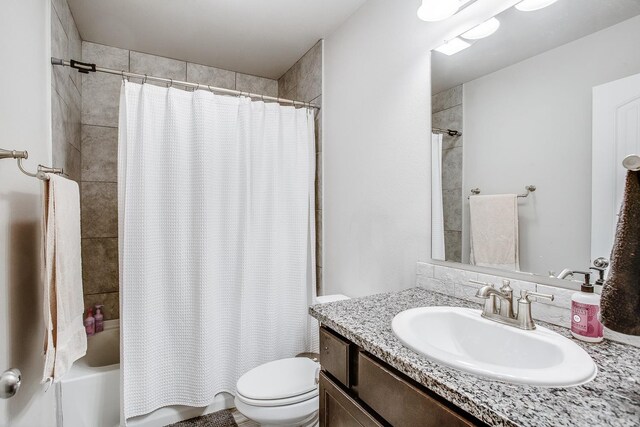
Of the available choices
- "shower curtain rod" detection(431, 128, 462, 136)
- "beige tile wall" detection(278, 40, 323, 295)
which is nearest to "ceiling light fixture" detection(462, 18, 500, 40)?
"shower curtain rod" detection(431, 128, 462, 136)

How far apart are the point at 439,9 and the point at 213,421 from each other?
2.37 meters

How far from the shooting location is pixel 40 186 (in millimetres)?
1492

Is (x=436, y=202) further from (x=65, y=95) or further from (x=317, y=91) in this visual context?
(x=65, y=95)

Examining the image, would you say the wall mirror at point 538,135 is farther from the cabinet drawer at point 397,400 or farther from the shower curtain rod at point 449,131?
the cabinet drawer at point 397,400

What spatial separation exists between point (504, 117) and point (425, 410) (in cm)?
103

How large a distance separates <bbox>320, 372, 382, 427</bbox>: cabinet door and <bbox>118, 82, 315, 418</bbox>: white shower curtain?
94 centimetres

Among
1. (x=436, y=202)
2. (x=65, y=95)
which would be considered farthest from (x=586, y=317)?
(x=65, y=95)

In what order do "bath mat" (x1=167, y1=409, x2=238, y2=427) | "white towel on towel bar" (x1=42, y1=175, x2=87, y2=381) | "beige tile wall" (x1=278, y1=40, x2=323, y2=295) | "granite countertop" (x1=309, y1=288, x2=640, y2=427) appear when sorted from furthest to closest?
1. "beige tile wall" (x1=278, y1=40, x2=323, y2=295)
2. "bath mat" (x1=167, y1=409, x2=238, y2=427)
3. "white towel on towel bar" (x1=42, y1=175, x2=87, y2=381)
4. "granite countertop" (x1=309, y1=288, x2=640, y2=427)

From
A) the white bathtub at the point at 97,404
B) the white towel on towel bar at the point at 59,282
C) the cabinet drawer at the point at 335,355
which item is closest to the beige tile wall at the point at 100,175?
the white bathtub at the point at 97,404

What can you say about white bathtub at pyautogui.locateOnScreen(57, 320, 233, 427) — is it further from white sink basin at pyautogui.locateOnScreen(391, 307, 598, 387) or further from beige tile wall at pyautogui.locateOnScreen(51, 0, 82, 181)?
white sink basin at pyautogui.locateOnScreen(391, 307, 598, 387)

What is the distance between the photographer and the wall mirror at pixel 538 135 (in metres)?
0.92

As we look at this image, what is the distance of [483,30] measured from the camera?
4.09 ft

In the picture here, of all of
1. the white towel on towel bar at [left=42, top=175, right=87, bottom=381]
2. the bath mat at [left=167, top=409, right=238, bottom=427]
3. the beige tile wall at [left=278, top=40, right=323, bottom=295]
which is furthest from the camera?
the beige tile wall at [left=278, top=40, right=323, bottom=295]

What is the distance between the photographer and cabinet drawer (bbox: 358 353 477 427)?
696 mm
